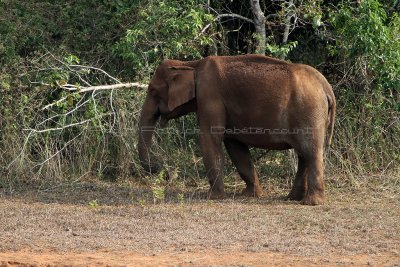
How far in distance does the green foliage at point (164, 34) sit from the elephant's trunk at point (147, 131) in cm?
119

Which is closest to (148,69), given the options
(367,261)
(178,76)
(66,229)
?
(178,76)

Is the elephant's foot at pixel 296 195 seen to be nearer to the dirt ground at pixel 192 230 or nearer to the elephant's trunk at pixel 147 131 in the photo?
the dirt ground at pixel 192 230

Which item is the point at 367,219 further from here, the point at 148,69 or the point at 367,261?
the point at 148,69

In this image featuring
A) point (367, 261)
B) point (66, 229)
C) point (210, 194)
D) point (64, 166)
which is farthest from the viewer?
point (64, 166)

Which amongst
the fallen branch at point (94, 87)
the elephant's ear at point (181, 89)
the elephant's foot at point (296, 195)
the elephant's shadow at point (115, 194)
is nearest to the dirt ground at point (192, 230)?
the elephant's shadow at point (115, 194)

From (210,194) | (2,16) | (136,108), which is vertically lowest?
(210,194)

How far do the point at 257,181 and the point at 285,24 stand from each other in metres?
2.86

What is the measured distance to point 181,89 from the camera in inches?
499

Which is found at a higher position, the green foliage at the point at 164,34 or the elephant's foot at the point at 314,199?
the green foliage at the point at 164,34

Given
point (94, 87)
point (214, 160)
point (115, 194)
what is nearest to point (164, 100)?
point (214, 160)

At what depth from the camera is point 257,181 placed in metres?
13.1

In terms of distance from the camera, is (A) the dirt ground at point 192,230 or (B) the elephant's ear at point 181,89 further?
(B) the elephant's ear at point 181,89

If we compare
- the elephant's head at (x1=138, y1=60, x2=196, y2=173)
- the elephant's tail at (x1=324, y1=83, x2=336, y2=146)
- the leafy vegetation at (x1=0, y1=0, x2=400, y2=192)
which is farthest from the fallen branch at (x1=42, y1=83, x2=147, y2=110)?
the elephant's tail at (x1=324, y1=83, x2=336, y2=146)

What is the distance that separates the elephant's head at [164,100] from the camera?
41.7 ft
